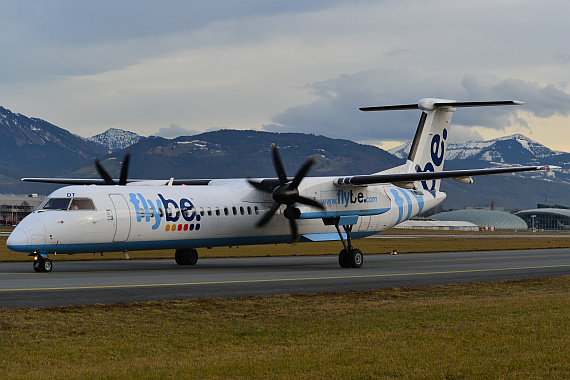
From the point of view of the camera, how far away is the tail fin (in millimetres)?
39500

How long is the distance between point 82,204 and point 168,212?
3754 millimetres

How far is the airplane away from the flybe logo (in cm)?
4

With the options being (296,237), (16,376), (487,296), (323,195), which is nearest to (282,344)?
(16,376)

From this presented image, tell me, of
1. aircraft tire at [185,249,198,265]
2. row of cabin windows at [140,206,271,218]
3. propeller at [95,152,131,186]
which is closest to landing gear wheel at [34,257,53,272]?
row of cabin windows at [140,206,271,218]

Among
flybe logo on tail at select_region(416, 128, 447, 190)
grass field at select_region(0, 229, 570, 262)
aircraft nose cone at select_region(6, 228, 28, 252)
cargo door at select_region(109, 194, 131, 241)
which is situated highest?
flybe logo on tail at select_region(416, 128, 447, 190)

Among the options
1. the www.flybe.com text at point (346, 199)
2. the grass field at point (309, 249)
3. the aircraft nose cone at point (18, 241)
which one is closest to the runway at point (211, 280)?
Answer: the aircraft nose cone at point (18, 241)

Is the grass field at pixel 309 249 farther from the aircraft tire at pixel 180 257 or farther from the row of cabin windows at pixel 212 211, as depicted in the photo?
the row of cabin windows at pixel 212 211

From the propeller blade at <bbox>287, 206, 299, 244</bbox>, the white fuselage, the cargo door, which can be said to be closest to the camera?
the white fuselage

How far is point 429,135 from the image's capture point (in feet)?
131

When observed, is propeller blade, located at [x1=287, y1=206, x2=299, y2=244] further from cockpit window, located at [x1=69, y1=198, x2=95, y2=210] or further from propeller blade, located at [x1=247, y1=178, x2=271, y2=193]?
cockpit window, located at [x1=69, y1=198, x2=95, y2=210]

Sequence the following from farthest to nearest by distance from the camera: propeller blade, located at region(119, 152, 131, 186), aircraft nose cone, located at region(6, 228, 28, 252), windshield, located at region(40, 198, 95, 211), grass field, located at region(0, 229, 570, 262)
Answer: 1. grass field, located at region(0, 229, 570, 262)
2. propeller blade, located at region(119, 152, 131, 186)
3. windshield, located at region(40, 198, 95, 211)
4. aircraft nose cone, located at region(6, 228, 28, 252)

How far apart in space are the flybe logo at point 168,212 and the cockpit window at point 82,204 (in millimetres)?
1814

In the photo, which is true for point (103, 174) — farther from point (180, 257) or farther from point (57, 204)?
point (57, 204)

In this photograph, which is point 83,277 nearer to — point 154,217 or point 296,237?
point 154,217
